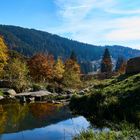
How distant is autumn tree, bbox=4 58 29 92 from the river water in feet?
100

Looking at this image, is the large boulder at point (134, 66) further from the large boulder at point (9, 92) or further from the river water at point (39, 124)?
the large boulder at point (9, 92)

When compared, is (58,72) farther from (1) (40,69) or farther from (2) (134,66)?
(2) (134,66)

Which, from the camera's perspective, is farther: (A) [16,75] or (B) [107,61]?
(B) [107,61]

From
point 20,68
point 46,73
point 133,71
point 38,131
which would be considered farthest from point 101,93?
point 46,73

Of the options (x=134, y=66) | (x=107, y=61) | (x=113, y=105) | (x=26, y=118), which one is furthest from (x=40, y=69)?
(x=113, y=105)

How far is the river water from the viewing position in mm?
29458

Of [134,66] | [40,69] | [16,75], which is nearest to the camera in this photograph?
[134,66]

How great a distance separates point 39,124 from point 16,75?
1980 inches

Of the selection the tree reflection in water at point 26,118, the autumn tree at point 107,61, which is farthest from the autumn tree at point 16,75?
the autumn tree at point 107,61

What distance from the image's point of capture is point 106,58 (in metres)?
145

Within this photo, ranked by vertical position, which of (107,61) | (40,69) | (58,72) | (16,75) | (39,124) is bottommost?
(39,124)

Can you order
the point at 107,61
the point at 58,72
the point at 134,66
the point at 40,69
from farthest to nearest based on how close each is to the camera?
the point at 107,61 < the point at 58,72 < the point at 40,69 < the point at 134,66

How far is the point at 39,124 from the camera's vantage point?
3675 cm

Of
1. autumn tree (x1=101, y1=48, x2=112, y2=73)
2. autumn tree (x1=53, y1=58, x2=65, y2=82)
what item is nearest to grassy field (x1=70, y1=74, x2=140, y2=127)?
autumn tree (x1=53, y1=58, x2=65, y2=82)
